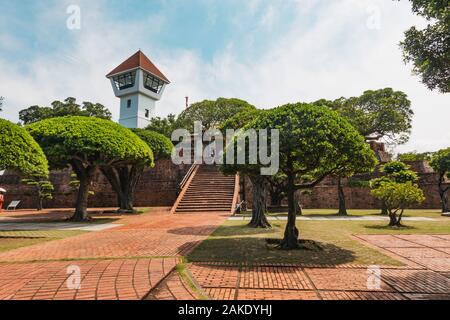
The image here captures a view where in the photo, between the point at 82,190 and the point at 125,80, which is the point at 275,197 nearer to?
the point at 82,190

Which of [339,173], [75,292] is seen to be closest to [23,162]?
[75,292]

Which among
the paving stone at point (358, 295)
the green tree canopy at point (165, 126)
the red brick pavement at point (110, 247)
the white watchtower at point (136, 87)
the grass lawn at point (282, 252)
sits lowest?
the red brick pavement at point (110, 247)

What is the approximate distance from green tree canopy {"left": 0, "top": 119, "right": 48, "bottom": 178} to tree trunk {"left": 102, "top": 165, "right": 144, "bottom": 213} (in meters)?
8.98

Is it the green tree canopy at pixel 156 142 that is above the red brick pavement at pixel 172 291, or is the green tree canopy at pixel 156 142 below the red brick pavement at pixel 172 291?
above

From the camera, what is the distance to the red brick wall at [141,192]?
80.8 ft

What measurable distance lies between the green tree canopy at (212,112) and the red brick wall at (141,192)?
11486 millimetres

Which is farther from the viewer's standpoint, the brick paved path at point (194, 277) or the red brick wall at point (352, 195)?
the red brick wall at point (352, 195)

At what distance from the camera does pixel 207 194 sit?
19.4m

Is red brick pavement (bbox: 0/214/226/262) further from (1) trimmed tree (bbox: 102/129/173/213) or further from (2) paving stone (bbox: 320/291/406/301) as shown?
(1) trimmed tree (bbox: 102/129/173/213)

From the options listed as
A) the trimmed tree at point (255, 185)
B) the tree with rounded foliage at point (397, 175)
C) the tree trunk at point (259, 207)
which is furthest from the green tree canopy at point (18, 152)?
the tree with rounded foliage at point (397, 175)

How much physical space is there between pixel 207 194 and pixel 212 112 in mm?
18813

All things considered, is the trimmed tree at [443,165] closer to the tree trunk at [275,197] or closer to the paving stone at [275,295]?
the tree trunk at [275,197]

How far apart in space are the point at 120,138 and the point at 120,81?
3597cm
